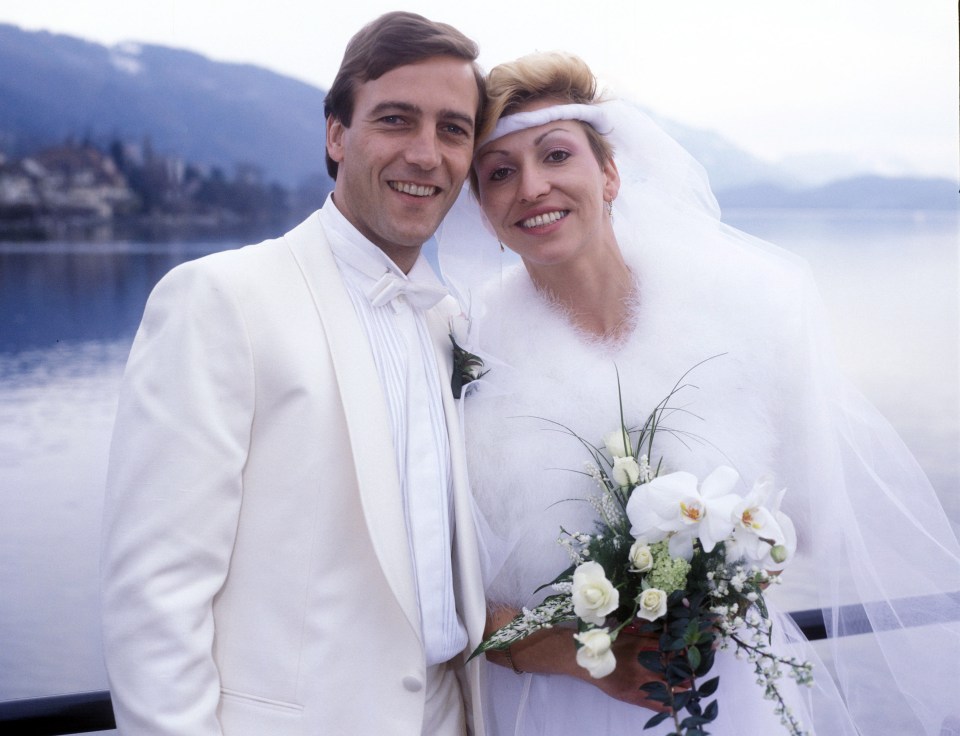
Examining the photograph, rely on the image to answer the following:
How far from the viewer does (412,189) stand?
2.01 meters

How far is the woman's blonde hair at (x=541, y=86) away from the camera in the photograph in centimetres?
225

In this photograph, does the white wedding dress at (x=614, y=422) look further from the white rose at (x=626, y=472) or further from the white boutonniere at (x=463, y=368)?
the white rose at (x=626, y=472)

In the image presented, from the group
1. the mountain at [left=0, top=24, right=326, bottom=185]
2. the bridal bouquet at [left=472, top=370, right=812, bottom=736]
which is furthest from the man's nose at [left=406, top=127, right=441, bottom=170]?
the mountain at [left=0, top=24, right=326, bottom=185]

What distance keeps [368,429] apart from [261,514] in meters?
0.26

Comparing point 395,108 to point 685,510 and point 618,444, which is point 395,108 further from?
point 685,510

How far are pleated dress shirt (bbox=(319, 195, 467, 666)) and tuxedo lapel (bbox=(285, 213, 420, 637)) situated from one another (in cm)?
7

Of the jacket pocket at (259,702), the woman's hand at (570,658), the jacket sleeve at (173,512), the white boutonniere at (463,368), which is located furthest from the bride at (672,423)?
the jacket sleeve at (173,512)

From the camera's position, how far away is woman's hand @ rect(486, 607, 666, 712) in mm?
1888

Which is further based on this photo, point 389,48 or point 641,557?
point 389,48

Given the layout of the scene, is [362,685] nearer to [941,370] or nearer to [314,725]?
[314,725]

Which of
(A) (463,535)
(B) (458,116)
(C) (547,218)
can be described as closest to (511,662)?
(A) (463,535)

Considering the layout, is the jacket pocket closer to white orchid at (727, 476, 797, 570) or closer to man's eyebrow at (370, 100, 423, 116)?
white orchid at (727, 476, 797, 570)

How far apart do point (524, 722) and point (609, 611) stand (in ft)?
2.04

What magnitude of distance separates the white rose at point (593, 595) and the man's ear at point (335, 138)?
3.65 ft
